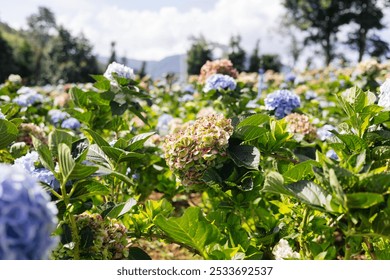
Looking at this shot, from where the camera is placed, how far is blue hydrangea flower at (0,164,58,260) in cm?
59

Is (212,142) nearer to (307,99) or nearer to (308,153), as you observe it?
(308,153)

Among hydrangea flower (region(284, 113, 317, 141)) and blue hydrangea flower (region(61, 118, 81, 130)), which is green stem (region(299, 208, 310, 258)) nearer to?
hydrangea flower (region(284, 113, 317, 141))

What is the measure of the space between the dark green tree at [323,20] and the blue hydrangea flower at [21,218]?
3236 cm

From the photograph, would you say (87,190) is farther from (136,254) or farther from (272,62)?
(272,62)

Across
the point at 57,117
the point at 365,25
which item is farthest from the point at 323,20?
the point at 57,117

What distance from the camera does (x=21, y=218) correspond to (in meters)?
0.59

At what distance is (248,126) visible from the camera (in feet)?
4.22

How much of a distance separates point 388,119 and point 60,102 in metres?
3.00

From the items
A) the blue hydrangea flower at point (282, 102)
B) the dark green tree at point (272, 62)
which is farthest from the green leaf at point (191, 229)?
the dark green tree at point (272, 62)

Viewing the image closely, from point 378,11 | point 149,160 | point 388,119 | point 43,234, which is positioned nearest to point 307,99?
point 149,160

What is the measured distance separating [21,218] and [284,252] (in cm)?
89

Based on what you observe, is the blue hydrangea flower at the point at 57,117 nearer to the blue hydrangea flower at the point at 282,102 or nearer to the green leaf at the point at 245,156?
the blue hydrangea flower at the point at 282,102

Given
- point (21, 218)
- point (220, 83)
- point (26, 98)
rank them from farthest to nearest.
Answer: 1. point (26, 98)
2. point (220, 83)
3. point (21, 218)

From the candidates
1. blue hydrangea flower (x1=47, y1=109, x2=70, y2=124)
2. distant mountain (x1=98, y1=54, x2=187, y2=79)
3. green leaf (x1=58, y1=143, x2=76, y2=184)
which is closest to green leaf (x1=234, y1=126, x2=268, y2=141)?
green leaf (x1=58, y1=143, x2=76, y2=184)
